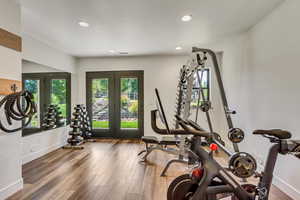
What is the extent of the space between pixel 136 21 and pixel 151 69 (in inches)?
96.6

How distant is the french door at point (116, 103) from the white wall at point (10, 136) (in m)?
3.09

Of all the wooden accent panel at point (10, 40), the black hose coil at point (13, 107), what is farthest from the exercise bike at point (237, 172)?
the wooden accent panel at point (10, 40)

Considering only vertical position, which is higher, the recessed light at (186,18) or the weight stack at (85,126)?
the recessed light at (186,18)

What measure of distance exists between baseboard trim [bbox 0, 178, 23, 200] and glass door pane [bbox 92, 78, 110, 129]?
3142mm

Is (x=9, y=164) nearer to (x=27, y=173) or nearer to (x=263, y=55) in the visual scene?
(x=27, y=173)

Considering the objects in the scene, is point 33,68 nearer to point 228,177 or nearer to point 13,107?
point 13,107

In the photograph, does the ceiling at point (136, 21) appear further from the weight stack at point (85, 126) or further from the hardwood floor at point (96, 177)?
the hardwood floor at point (96, 177)

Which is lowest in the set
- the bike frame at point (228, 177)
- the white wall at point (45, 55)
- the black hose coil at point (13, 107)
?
the bike frame at point (228, 177)

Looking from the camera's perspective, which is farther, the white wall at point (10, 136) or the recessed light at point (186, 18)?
the recessed light at point (186, 18)

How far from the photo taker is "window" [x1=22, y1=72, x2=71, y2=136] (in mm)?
3615

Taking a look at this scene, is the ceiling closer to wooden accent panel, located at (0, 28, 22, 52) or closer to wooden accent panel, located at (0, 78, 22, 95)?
wooden accent panel, located at (0, 28, 22, 52)

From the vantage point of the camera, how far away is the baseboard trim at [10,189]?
214 cm

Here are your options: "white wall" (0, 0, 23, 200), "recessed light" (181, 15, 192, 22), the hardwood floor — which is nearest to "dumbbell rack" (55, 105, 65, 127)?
the hardwood floor

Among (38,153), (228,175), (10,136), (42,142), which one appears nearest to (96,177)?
(10,136)
